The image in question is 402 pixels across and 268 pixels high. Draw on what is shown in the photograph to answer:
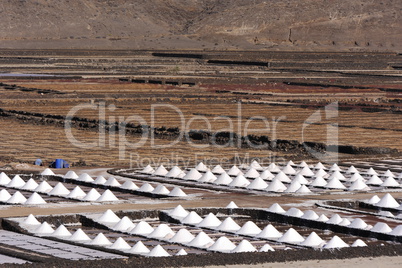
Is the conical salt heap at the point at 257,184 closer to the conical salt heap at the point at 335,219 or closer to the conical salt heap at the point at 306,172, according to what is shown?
the conical salt heap at the point at 306,172

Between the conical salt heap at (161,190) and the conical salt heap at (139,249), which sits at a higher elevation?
the conical salt heap at (161,190)

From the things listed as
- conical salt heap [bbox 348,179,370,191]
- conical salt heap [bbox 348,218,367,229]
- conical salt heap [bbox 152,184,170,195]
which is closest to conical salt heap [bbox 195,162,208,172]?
conical salt heap [bbox 152,184,170,195]

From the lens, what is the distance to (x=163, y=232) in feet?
49.5

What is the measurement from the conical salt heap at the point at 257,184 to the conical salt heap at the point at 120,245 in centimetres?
712

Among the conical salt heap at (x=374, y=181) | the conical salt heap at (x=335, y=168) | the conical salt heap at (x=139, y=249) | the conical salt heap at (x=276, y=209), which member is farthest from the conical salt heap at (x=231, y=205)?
the conical salt heap at (x=335, y=168)

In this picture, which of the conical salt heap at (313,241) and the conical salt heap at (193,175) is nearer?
the conical salt heap at (313,241)

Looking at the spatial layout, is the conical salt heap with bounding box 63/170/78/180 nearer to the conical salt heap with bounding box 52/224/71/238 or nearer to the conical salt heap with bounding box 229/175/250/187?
the conical salt heap with bounding box 229/175/250/187

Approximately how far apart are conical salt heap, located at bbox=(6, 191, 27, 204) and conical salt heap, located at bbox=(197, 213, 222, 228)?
3.82 meters

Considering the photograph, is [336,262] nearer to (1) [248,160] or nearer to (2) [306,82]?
(1) [248,160]

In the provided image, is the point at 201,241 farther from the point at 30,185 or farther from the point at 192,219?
the point at 30,185

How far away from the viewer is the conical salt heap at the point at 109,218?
16.4 meters

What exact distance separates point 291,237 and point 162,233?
178 centimetres

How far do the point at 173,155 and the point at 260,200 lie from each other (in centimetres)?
858

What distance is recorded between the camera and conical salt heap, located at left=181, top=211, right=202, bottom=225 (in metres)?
16.5
